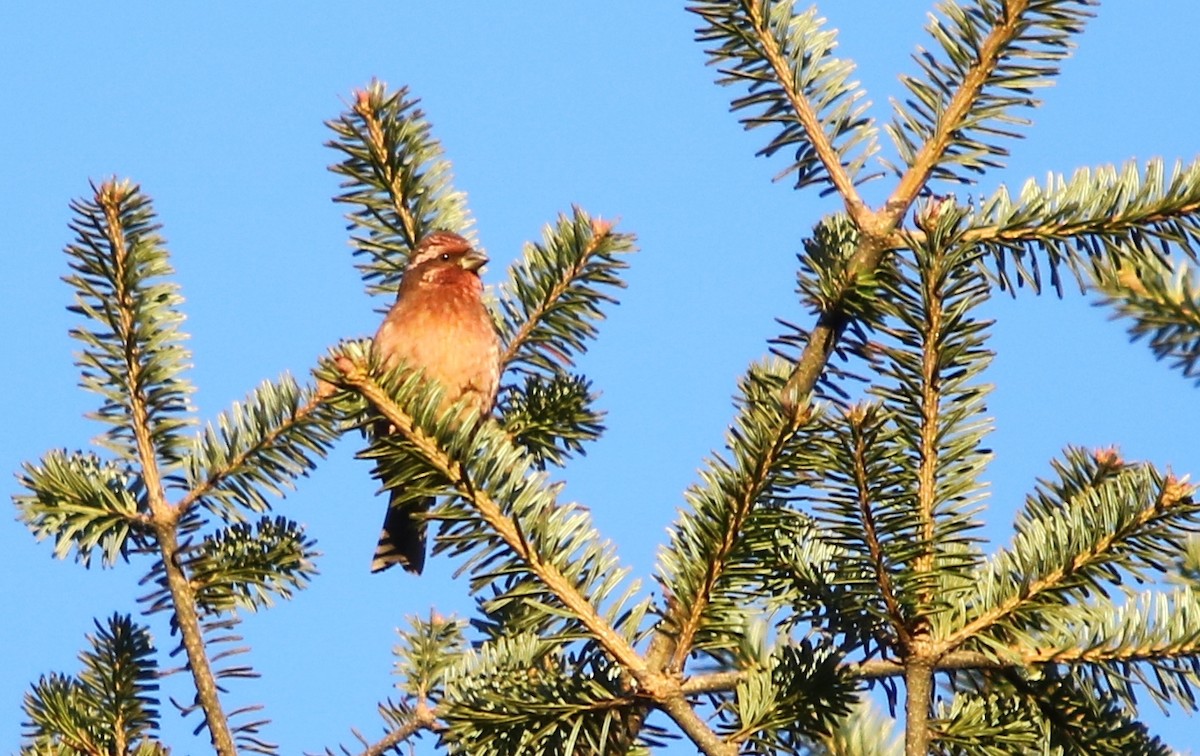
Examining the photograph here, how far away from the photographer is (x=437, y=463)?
272 centimetres

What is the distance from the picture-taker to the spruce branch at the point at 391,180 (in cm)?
423

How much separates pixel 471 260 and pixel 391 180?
3.02 feet

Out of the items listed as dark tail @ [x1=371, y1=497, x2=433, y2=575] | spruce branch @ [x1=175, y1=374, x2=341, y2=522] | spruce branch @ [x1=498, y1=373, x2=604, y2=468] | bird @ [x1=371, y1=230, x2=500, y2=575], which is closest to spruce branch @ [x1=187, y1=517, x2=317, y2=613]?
spruce branch @ [x1=175, y1=374, x2=341, y2=522]

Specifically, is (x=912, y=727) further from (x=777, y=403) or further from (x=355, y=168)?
(x=355, y=168)

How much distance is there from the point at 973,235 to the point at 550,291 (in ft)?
5.73

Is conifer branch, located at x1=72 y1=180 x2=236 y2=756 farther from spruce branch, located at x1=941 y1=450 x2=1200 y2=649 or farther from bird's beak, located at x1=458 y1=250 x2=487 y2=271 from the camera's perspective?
spruce branch, located at x1=941 y1=450 x2=1200 y2=649

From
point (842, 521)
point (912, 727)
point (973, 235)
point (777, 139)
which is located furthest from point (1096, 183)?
point (912, 727)

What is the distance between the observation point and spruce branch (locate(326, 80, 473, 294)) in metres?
4.23

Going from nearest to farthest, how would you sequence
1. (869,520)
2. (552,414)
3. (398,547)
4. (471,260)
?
(869,520) → (552,414) → (471,260) → (398,547)

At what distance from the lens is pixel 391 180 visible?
4.43 metres

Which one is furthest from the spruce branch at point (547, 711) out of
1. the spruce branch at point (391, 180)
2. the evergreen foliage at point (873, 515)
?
the spruce branch at point (391, 180)

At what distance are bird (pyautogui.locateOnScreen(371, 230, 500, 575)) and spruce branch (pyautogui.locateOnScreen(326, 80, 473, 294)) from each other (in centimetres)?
40

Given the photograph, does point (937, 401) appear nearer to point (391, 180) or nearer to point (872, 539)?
point (872, 539)

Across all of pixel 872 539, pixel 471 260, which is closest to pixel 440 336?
pixel 471 260
